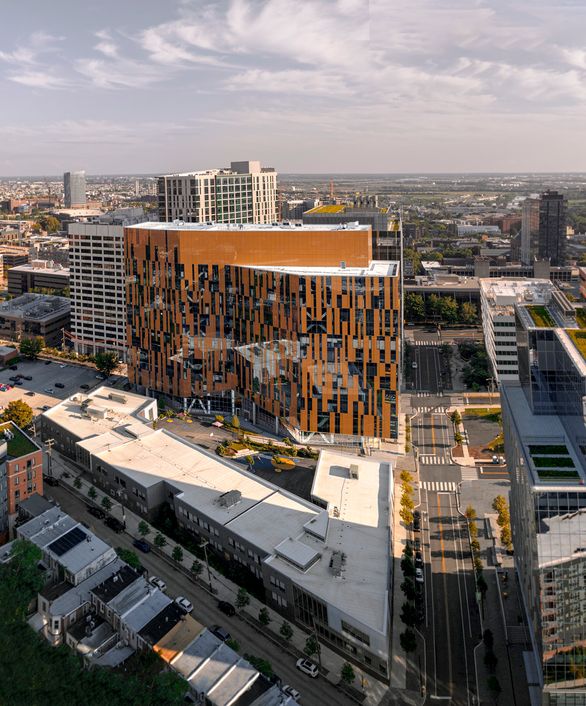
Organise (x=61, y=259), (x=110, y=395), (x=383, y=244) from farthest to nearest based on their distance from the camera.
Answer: (x=61, y=259), (x=383, y=244), (x=110, y=395)

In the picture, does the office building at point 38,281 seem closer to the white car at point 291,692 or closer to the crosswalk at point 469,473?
the crosswalk at point 469,473

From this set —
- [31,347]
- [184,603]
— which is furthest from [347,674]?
[31,347]

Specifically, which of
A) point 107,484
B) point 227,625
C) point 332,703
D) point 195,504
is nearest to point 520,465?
point 332,703

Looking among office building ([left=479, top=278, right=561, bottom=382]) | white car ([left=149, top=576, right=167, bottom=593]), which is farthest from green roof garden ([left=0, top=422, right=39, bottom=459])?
office building ([left=479, top=278, right=561, bottom=382])

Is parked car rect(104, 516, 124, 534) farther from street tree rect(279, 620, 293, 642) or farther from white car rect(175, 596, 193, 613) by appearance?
street tree rect(279, 620, 293, 642)

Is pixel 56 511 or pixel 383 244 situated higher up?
pixel 383 244

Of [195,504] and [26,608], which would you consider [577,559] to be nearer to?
[195,504]
